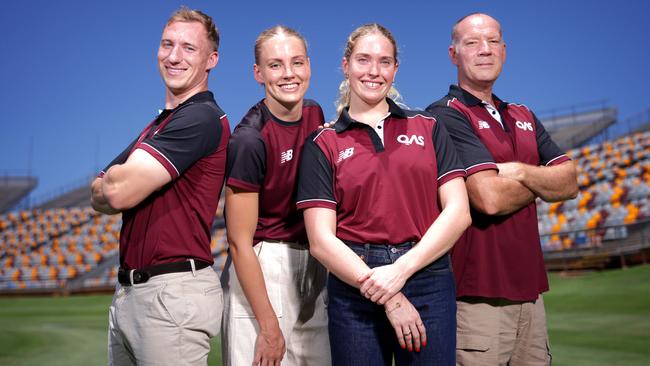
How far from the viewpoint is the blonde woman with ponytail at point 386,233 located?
8.52ft

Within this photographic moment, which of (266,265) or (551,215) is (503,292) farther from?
(551,215)

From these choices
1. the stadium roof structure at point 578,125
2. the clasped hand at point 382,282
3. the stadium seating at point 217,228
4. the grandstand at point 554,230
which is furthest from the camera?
the stadium roof structure at point 578,125

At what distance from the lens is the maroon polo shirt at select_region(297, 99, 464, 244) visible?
269 centimetres

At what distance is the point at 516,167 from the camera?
10.7 feet

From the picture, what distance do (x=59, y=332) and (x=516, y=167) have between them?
9021mm

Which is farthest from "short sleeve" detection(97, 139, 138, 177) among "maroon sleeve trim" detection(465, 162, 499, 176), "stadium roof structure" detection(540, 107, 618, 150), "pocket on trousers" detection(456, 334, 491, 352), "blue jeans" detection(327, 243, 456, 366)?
"stadium roof structure" detection(540, 107, 618, 150)

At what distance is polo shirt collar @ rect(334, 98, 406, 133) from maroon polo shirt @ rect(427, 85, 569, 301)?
454 mm

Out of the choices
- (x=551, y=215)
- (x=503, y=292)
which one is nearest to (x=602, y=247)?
(x=551, y=215)

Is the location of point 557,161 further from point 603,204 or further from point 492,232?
point 603,204

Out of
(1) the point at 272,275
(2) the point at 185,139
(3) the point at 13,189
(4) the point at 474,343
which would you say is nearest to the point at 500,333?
(4) the point at 474,343

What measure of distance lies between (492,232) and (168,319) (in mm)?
1700

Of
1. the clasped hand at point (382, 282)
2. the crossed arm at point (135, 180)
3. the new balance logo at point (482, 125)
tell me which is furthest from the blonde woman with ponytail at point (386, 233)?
the crossed arm at point (135, 180)

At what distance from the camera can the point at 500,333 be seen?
319cm

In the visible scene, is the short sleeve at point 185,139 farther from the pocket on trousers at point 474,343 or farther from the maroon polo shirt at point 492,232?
the pocket on trousers at point 474,343
